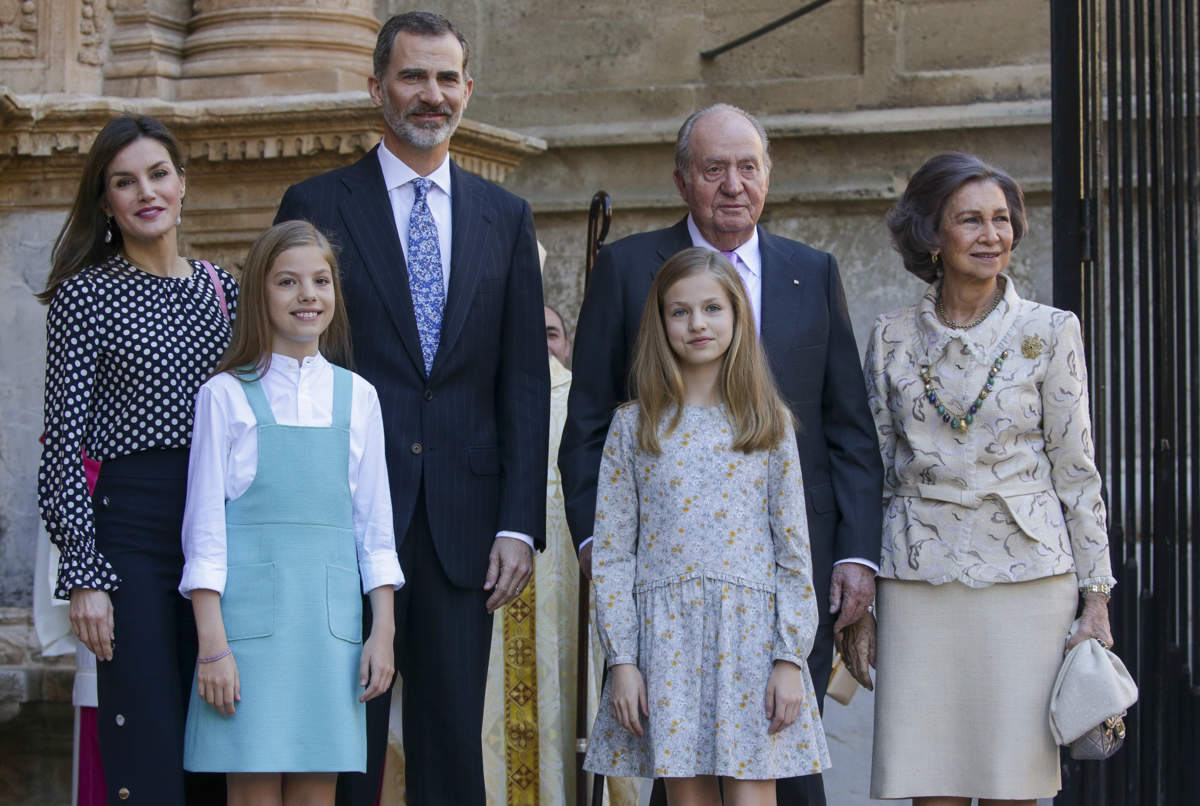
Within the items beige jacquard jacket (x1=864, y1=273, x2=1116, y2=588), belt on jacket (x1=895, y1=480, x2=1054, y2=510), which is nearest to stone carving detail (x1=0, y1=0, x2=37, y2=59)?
beige jacquard jacket (x1=864, y1=273, x2=1116, y2=588)

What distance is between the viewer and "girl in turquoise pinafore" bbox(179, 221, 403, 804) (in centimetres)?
338

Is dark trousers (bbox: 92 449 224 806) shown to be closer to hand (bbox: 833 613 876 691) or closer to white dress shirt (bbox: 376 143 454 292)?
white dress shirt (bbox: 376 143 454 292)

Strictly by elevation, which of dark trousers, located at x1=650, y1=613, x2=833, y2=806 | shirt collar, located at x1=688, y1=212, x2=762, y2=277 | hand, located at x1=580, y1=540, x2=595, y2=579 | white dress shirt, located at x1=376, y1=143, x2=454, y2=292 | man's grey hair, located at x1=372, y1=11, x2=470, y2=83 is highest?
man's grey hair, located at x1=372, y1=11, x2=470, y2=83

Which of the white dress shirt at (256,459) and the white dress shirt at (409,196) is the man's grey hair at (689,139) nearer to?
the white dress shirt at (409,196)

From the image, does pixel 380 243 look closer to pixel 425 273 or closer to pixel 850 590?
pixel 425 273

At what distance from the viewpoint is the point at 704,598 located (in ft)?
11.4

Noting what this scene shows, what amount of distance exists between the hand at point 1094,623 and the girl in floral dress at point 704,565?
2.04 ft

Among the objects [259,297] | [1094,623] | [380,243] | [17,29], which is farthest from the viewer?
[17,29]

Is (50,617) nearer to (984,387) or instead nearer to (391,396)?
(391,396)

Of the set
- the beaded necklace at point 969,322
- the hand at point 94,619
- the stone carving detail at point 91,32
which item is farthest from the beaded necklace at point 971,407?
the stone carving detail at point 91,32

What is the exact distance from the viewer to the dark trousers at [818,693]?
12.3 feet

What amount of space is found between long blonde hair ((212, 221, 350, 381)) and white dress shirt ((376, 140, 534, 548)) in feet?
0.88

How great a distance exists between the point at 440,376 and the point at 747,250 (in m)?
Result: 0.80

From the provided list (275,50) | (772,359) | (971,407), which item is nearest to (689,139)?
(772,359)
